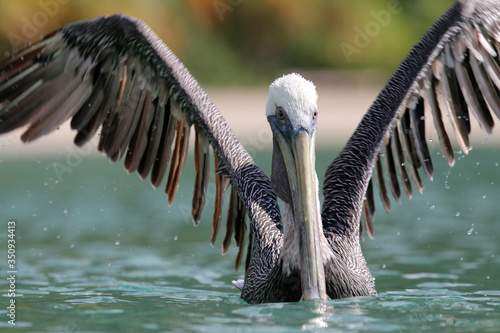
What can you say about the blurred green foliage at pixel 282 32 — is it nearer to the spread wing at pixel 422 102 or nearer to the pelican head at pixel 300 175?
the spread wing at pixel 422 102

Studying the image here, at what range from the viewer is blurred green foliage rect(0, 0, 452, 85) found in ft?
90.4

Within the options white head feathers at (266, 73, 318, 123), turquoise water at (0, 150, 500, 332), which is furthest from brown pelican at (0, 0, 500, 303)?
turquoise water at (0, 150, 500, 332)

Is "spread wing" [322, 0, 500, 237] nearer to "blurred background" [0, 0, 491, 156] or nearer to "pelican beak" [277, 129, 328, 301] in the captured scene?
"pelican beak" [277, 129, 328, 301]

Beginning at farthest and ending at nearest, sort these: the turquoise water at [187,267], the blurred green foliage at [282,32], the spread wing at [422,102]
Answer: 1. the blurred green foliage at [282,32]
2. the spread wing at [422,102]
3. the turquoise water at [187,267]

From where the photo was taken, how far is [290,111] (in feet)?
16.9

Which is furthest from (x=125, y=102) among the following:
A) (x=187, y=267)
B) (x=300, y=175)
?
(x=300, y=175)

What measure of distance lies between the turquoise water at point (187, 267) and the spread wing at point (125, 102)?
0.85 meters

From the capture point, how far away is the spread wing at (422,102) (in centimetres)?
582

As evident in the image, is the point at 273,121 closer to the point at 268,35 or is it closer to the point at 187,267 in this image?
the point at 187,267

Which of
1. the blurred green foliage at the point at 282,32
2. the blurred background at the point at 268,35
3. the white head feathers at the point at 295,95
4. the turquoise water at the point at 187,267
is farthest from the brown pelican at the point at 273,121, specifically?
the blurred green foliage at the point at 282,32

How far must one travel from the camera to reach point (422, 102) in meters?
6.11

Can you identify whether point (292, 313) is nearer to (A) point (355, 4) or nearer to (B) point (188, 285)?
(B) point (188, 285)

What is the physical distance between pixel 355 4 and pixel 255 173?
23.3m

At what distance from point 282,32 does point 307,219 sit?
24.5m
